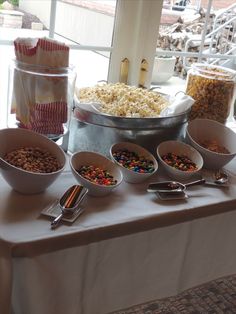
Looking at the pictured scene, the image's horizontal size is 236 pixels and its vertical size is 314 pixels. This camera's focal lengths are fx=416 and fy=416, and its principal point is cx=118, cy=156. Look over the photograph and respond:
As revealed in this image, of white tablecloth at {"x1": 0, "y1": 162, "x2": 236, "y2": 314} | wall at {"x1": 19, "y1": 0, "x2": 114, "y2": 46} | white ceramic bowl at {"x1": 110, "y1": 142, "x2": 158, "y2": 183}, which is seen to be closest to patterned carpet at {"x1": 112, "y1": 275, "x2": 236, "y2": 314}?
white tablecloth at {"x1": 0, "y1": 162, "x2": 236, "y2": 314}

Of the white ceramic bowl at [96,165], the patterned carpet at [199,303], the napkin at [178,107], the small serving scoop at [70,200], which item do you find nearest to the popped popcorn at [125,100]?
the napkin at [178,107]

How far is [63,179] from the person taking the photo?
0.92m

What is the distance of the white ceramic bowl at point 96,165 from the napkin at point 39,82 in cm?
15

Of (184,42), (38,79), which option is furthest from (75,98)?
(184,42)

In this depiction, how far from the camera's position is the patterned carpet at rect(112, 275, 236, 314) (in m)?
1.56

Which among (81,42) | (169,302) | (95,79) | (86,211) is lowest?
(169,302)

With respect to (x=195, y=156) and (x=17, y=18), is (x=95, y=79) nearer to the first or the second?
(x=17, y=18)

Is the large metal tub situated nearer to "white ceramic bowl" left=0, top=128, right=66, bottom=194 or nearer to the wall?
"white ceramic bowl" left=0, top=128, right=66, bottom=194

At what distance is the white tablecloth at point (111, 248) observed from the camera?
0.73 m

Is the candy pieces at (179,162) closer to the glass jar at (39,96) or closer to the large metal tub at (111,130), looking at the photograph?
the large metal tub at (111,130)

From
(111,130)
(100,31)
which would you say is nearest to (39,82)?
(111,130)

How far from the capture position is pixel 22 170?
78cm

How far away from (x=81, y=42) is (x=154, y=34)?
0.27 m

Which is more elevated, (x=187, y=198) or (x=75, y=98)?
(x=75, y=98)
